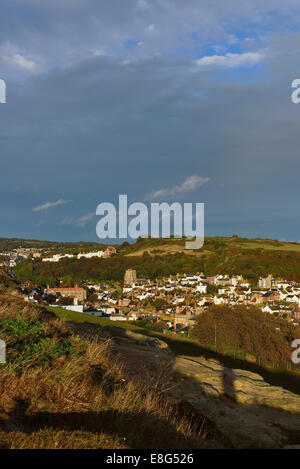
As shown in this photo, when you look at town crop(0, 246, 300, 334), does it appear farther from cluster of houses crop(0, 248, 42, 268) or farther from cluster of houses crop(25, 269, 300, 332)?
cluster of houses crop(0, 248, 42, 268)

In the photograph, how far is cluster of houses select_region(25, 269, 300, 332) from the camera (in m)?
66.2

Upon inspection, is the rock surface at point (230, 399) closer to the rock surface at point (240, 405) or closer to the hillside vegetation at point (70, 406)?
the rock surface at point (240, 405)

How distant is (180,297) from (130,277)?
3856cm

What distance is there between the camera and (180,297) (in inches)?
3775

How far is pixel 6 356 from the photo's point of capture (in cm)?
639

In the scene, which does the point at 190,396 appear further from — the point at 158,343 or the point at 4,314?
the point at 158,343

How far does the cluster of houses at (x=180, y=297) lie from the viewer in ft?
217

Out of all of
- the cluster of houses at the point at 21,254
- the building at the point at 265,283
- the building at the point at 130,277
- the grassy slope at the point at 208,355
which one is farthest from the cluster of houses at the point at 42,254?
the grassy slope at the point at 208,355

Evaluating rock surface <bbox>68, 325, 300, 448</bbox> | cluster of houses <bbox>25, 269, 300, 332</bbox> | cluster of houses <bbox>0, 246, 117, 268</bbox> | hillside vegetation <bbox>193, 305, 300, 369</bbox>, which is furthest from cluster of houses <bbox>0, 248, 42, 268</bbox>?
rock surface <bbox>68, 325, 300, 448</bbox>

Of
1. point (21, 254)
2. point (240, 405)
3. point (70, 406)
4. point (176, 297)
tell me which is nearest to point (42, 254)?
point (21, 254)

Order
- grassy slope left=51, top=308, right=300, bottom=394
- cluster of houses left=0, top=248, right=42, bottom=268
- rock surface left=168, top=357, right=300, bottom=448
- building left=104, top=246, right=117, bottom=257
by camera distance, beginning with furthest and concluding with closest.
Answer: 1. building left=104, top=246, right=117, bottom=257
2. cluster of houses left=0, top=248, right=42, bottom=268
3. grassy slope left=51, top=308, right=300, bottom=394
4. rock surface left=168, top=357, right=300, bottom=448

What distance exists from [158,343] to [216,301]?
223 ft

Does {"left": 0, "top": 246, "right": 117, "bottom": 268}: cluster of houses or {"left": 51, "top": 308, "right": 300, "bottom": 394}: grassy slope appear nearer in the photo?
{"left": 51, "top": 308, "right": 300, "bottom": 394}: grassy slope

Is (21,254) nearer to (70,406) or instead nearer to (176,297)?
(176,297)
